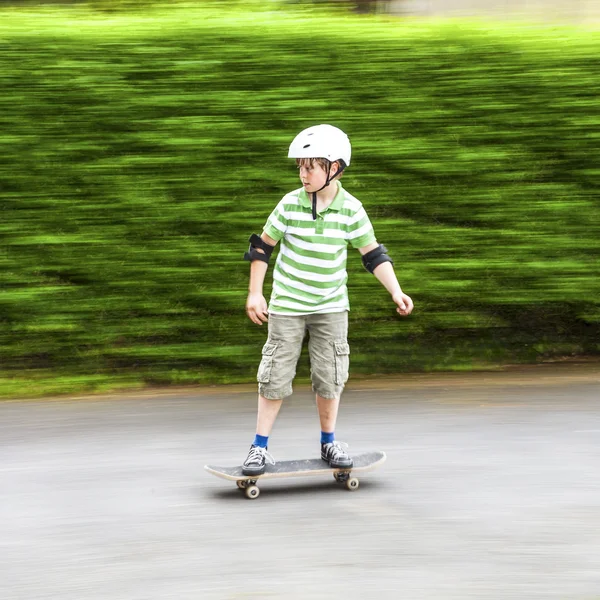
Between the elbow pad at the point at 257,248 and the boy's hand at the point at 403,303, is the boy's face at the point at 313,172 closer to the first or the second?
the elbow pad at the point at 257,248

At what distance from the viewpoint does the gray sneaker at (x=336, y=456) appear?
517cm

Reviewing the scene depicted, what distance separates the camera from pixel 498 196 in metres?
7.72

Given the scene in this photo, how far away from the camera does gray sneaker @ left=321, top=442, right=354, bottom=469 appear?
517cm

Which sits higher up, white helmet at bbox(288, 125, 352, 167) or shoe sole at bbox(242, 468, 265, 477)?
white helmet at bbox(288, 125, 352, 167)

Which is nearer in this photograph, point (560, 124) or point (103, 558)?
point (103, 558)

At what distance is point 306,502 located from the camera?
5.05 meters

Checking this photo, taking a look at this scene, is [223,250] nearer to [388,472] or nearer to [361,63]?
[361,63]

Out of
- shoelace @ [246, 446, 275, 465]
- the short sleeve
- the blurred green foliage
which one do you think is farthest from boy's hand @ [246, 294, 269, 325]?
the blurred green foliage

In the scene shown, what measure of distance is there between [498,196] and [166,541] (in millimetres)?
4222

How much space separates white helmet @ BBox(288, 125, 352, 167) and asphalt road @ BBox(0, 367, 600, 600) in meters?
1.64

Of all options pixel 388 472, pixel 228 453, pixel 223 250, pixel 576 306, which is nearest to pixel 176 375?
pixel 223 250

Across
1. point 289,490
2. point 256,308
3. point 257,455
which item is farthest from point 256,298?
point 289,490

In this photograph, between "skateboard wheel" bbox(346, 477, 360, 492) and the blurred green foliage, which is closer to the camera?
"skateboard wheel" bbox(346, 477, 360, 492)

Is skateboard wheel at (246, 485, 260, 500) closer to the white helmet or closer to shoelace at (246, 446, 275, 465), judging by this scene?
shoelace at (246, 446, 275, 465)
